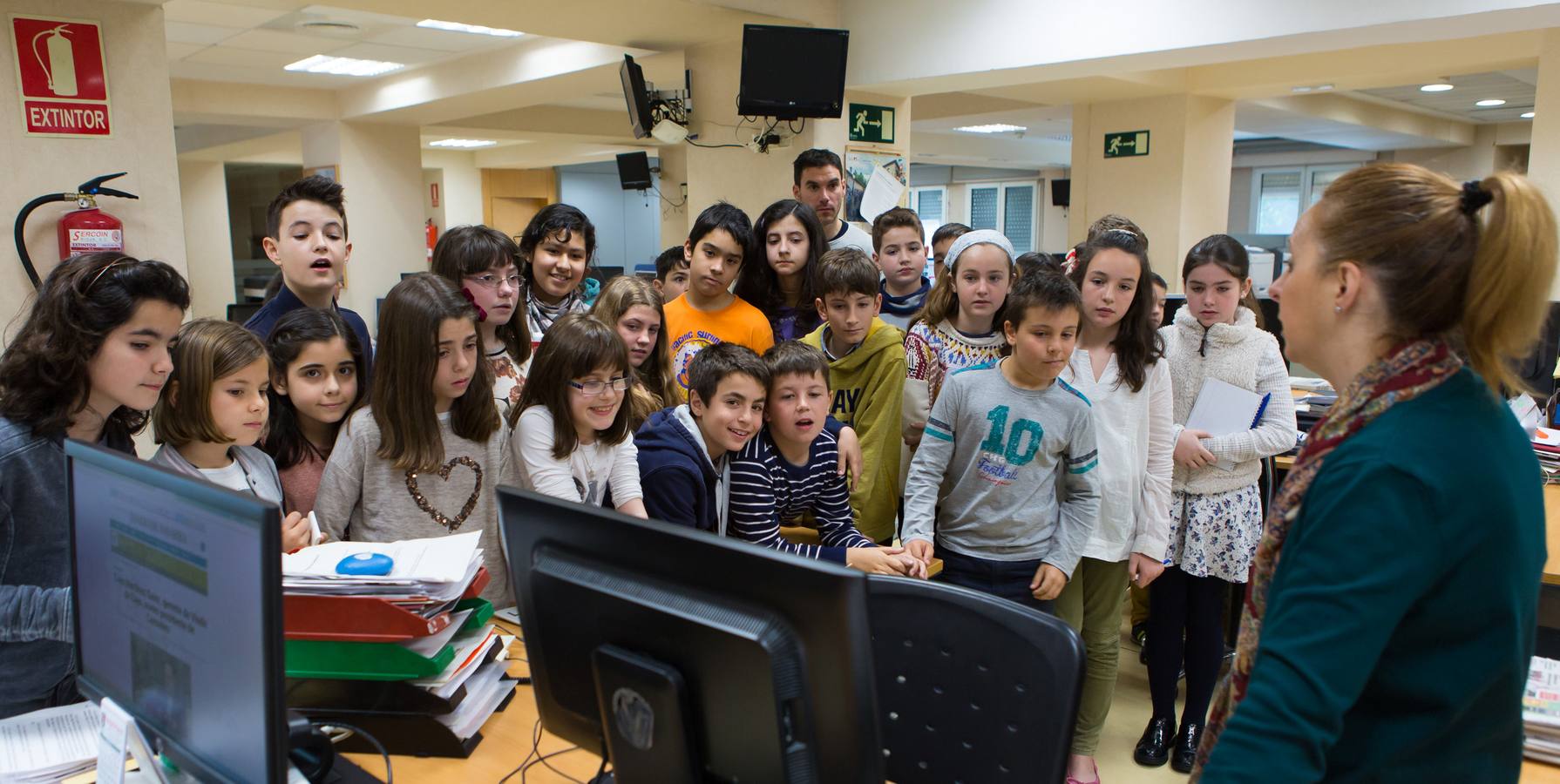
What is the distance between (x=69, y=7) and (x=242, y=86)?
473 cm

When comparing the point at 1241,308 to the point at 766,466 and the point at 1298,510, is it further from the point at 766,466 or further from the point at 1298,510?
the point at 1298,510

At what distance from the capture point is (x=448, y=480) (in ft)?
6.03

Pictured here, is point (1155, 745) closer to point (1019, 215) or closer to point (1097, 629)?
point (1097, 629)

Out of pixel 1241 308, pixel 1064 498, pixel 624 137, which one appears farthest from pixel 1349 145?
pixel 1064 498

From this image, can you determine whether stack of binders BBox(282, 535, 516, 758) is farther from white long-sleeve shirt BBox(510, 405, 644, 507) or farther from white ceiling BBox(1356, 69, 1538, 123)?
white ceiling BBox(1356, 69, 1538, 123)

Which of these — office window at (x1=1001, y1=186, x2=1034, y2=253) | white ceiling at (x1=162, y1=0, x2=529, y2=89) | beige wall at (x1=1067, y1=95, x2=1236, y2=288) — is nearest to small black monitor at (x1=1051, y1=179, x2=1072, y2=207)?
office window at (x1=1001, y1=186, x2=1034, y2=253)

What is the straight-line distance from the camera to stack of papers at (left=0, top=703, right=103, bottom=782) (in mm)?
→ 1229

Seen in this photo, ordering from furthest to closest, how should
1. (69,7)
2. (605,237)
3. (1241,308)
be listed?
(605,237) → (69,7) → (1241,308)

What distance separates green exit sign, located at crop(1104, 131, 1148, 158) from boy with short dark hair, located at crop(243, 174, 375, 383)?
651 centimetres

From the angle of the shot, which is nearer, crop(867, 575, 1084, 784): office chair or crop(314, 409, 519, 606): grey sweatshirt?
crop(867, 575, 1084, 784): office chair

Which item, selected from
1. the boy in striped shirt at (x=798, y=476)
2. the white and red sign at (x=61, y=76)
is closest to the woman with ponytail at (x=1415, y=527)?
the boy in striped shirt at (x=798, y=476)

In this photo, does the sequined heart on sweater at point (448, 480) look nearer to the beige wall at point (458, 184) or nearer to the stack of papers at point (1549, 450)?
the stack of papers at point (1549, 450)

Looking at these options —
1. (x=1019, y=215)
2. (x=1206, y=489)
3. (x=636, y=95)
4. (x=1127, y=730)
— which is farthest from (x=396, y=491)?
(x=1019, y=215)

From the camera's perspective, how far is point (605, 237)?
567 inches
